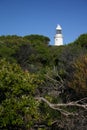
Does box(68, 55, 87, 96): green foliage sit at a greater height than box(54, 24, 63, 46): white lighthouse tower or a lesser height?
lesser

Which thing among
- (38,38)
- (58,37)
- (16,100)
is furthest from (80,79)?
(58,37)

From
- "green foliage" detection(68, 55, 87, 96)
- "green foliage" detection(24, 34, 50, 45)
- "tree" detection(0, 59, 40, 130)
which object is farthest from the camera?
"green foliage" detection(24, 34, 50, 45)

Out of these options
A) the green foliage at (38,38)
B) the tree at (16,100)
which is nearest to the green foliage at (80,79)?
the tree at (16,100)

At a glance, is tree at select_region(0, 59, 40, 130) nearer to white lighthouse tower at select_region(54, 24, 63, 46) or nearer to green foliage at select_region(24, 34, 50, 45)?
green foliage at select_region(24, 34, 50, 45)

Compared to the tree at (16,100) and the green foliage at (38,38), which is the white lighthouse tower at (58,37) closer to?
the green foliage at (38,38)

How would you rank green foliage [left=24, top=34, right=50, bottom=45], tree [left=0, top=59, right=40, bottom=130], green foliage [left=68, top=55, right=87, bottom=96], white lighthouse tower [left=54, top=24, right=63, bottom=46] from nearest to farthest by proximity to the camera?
1. tree [left=0, top=59, right=40, bottom=130]
2. green foliage [left=68, top=55, right=87, bottom=96]
3. green foliage [left=24, top=34, right=50, bottom=45]
4. white lighthouse tower [left=54, top=24, right=63, bottom=46]

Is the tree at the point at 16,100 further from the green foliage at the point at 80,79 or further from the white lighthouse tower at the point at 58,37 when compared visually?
the white lighthouse tower at the point at 58,37

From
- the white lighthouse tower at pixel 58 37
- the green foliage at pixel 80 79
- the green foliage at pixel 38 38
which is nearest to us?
the green foliage at pixel 80 79

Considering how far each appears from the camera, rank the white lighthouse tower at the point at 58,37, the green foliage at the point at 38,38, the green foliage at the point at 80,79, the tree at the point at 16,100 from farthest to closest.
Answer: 1. the white lighthouse tower at the point at 58,37
2. the green foliage at the point at 38,38
3. the green foliage at the point at 80,79
4. the tree at the point at 16,100

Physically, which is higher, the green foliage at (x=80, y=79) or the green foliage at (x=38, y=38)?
the green foliage at (x=38, y=38)

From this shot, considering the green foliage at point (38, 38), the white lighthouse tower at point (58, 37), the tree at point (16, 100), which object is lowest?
the tree at point (16, 100)

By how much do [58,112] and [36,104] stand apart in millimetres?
734

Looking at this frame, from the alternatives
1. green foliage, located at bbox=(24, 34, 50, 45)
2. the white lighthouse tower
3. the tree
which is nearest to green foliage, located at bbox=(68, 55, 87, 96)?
the tree

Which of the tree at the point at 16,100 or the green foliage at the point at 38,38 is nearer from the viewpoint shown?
the tree at the point at 16,100
